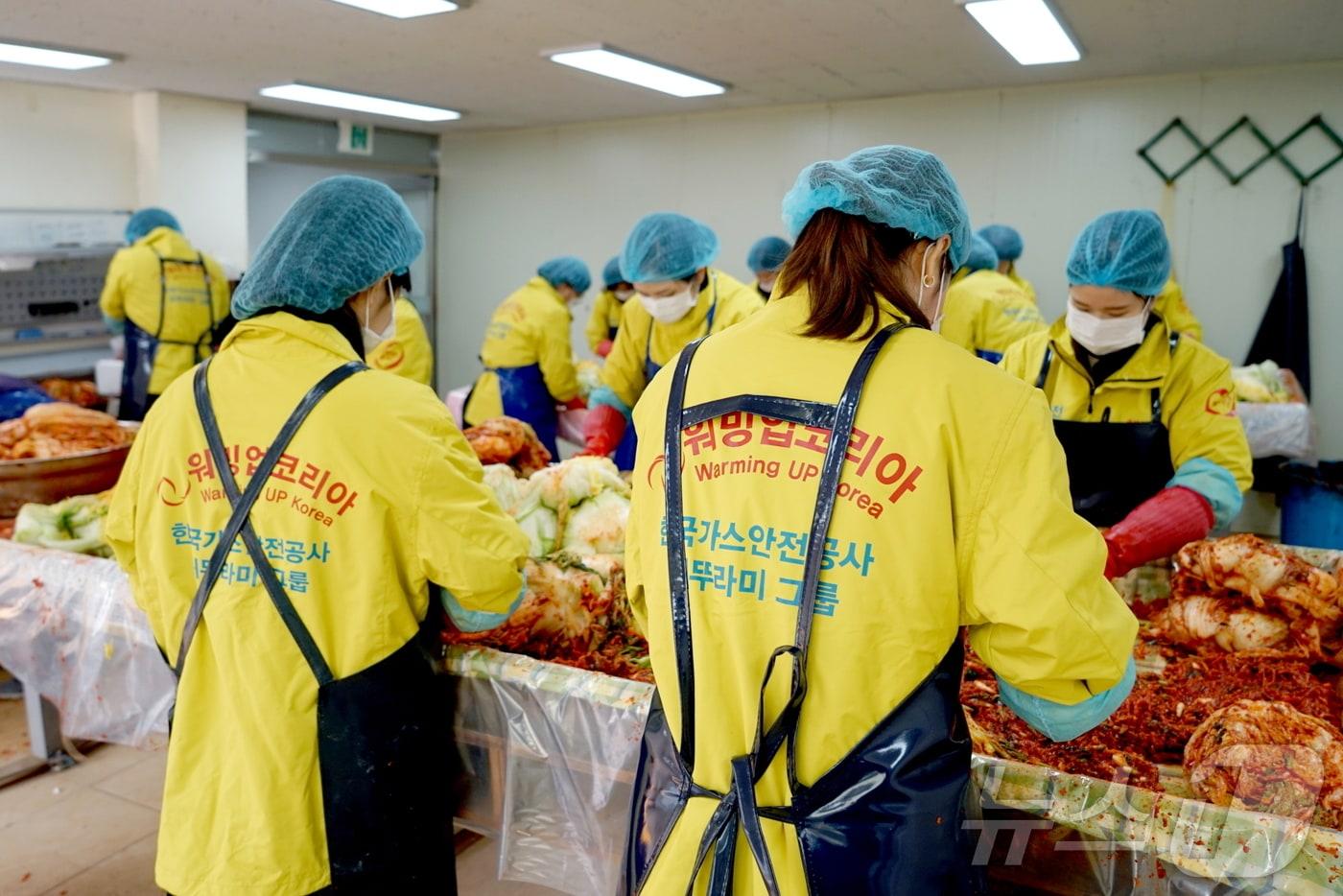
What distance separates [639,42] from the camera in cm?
Answer: 591

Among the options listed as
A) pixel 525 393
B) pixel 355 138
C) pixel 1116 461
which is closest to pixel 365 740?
pixel 1116 461

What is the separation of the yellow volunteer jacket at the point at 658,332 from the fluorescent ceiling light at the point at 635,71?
214 centimetres

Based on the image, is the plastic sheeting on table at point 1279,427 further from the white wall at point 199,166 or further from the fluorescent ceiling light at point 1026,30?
the white wall at point 199,166

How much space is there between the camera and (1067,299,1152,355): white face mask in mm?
3012

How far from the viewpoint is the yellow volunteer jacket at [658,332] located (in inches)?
180

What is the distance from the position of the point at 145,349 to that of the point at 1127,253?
649 cm

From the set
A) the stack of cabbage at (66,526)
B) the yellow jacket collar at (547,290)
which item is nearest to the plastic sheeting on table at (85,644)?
the stack of cabbage at (66,526)

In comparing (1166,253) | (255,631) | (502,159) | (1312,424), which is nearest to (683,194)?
A: (502,159)

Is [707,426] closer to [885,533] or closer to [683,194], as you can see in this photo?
[885,533]

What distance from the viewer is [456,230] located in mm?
10914

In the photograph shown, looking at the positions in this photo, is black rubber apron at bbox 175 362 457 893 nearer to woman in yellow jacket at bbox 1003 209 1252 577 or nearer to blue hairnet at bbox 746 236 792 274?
woman in yellow jacket at bbox 1003 209 1252 577

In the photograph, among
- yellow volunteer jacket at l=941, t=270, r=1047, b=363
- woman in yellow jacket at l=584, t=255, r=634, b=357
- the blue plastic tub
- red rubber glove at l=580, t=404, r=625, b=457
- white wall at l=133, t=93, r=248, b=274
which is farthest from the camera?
woman in yellow jacket at l=584, t=255, r=634, b=357

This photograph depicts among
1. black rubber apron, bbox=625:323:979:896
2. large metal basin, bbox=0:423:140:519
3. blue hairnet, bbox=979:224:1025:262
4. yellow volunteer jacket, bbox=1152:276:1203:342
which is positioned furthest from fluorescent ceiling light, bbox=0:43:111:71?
yellow volunteer jacket, bbox=1152:276:1203:342

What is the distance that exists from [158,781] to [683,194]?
6.75 m
